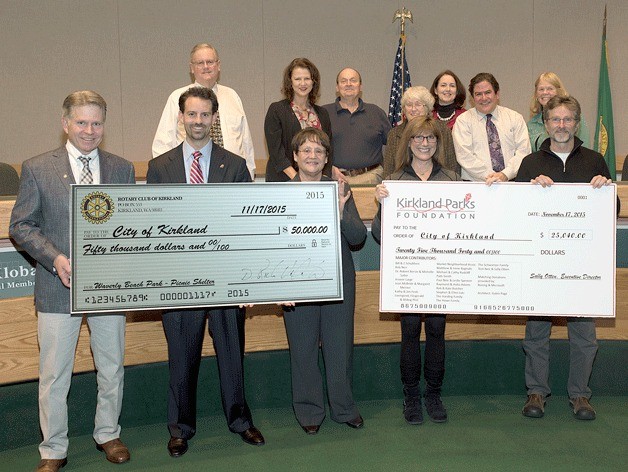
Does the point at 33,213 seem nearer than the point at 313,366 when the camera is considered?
Yes

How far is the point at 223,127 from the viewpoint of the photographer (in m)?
4.67

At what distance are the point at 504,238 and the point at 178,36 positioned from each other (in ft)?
16.7

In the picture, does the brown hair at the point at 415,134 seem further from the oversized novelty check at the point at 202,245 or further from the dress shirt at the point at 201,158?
the dress shirt at the point at 201,158

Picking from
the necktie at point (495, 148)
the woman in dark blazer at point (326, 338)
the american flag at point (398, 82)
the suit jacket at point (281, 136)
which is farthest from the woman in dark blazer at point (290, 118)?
the american flag at point (398, 82)

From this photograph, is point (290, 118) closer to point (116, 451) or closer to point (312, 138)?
point (312, 138)

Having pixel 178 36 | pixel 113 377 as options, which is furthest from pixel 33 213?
pixel 178 36

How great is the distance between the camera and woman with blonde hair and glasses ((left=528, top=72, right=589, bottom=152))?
15.3 ft

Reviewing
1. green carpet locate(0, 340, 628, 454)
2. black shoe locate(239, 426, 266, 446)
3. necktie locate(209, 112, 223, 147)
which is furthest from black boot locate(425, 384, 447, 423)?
necktie locate(209, 112, 223, 147)

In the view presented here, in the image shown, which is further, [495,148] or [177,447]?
[495,148]

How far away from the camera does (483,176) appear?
14.9 ft

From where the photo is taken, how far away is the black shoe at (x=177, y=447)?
3.77m

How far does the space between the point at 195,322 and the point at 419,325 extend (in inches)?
48.1

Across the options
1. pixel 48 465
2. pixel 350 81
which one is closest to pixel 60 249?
pixel 48 465

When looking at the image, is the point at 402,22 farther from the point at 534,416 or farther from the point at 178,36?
the point at 534,416
